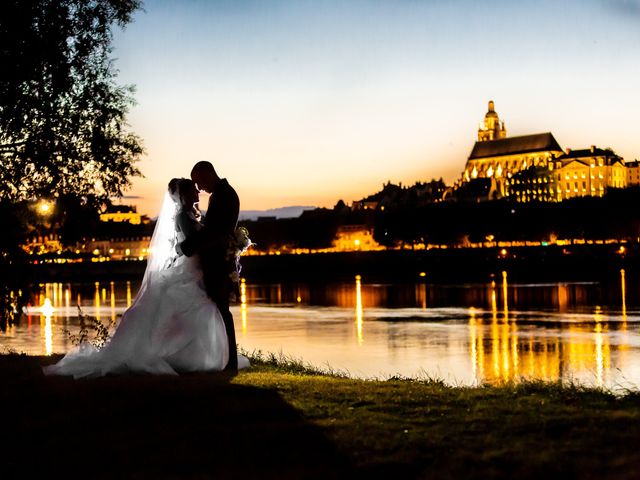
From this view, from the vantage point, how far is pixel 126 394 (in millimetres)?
10188

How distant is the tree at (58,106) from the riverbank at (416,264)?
303 feet

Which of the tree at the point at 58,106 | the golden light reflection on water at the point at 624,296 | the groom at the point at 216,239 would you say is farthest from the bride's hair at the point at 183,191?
the golden light reflection on water at the point at 624,296

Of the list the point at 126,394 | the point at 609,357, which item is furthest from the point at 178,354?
the point at 609,357

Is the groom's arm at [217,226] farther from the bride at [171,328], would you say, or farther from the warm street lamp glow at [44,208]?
the warm street lamp glow at [44,208]

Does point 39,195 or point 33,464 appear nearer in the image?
point 33,464

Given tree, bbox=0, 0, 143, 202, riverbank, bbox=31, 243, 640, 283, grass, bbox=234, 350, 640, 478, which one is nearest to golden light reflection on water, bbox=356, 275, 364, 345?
tree, bbox=0, 0, 143, 202

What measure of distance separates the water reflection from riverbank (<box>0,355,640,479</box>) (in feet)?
28.3

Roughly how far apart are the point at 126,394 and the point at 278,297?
200ft

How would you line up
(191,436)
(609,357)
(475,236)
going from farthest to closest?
1. (475,236)
2. (609,357)
3. (191,436)

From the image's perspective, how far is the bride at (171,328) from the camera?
1166 centimetres

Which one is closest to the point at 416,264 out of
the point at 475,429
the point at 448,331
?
the point at 448,331

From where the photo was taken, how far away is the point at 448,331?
123ft

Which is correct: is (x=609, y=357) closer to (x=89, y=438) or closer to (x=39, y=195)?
(x=39, y=195)

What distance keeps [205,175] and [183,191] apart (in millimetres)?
434
